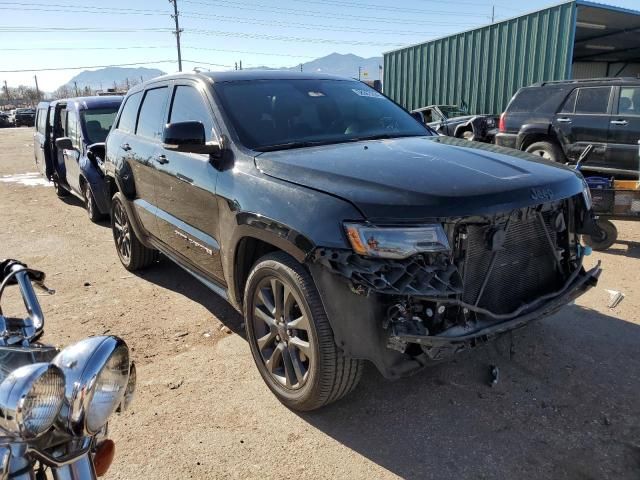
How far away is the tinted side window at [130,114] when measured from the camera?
4.99 meters

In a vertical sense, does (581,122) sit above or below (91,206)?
above

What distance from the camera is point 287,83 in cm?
394

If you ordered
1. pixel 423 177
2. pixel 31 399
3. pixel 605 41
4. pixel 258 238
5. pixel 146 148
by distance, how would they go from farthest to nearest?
pixel 605 41 → pixel 146 148 → pixel 258 238 → pixel 423 177 → pixel 31 399

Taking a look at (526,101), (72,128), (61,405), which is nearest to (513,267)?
(61,405)

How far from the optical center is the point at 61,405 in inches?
50.8

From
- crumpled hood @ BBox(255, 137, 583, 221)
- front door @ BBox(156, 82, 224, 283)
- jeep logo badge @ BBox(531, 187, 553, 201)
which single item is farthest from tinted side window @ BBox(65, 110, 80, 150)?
jeep logo badge @ BBox(531, 187, 553, 201)

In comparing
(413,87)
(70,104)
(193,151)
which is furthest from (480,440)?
(413,87)

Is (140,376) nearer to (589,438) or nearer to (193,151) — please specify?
(193,151)

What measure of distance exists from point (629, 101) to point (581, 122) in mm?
744

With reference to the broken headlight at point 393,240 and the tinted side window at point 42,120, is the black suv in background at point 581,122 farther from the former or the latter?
the tinted side window at point 42,120

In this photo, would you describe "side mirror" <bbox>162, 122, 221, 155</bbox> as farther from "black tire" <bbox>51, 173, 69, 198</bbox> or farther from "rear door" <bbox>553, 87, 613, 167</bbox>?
"black tire" <bbox>51, 173, 69, 198</bbox>

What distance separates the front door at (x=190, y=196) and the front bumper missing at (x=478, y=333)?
1.61 meters

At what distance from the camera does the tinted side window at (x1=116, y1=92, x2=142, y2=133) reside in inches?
196

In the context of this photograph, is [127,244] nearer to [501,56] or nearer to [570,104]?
[570,104]
